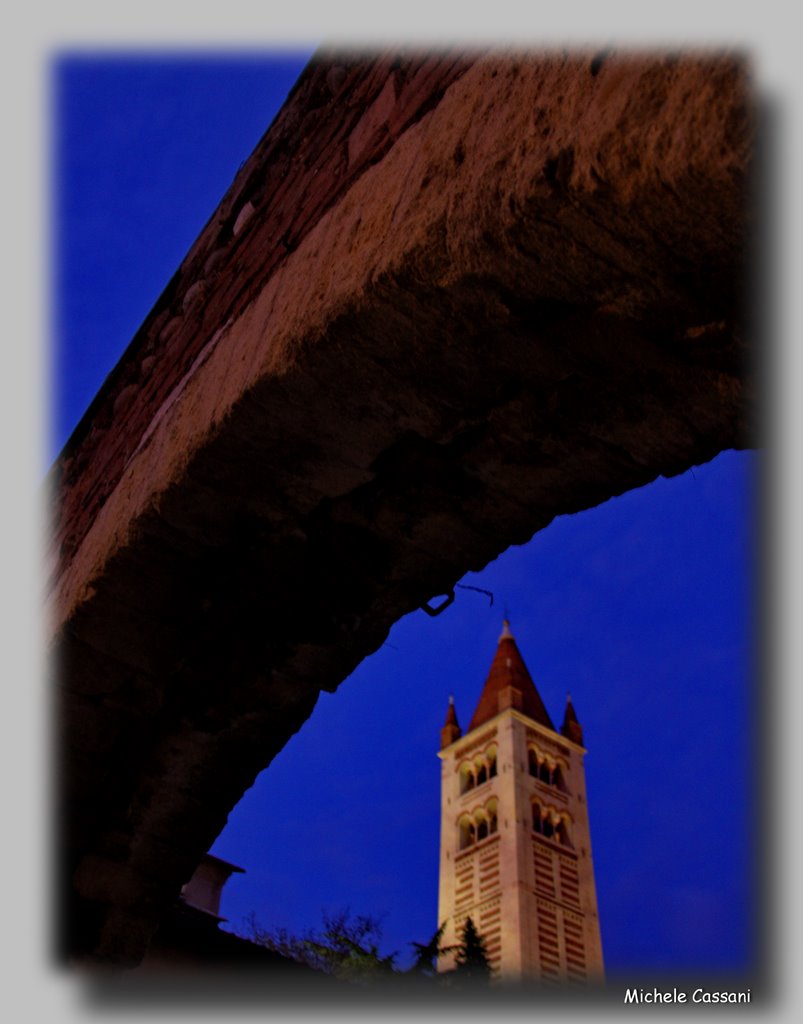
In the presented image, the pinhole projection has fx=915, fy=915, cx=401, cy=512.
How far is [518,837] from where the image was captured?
99.2 ft

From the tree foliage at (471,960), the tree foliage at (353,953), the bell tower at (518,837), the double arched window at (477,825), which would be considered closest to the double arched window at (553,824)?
the bell tower at (518,837)

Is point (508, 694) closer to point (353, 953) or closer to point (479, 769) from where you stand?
point (479, 769)

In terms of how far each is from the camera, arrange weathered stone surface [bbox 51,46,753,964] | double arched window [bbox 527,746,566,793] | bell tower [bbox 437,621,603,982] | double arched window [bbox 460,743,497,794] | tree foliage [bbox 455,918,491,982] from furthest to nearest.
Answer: double arched window [bbox 527,746,566,793] → double arched window [bbox 460,743,497,794] → bell tower [bbox 437,621,603,982] → tree foliage [bbox 455,918,491,982] → weathered stone surface [bbox 51,46,753,964]

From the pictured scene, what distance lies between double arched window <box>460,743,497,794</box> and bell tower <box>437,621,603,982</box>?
4cm

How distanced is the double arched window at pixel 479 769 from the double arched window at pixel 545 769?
1315 mm

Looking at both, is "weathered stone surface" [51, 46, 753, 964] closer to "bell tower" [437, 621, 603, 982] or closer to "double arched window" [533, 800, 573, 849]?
"bell tower" [437, 621, 603, 982]

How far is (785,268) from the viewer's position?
1.12 meters

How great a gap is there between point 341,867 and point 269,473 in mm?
97634

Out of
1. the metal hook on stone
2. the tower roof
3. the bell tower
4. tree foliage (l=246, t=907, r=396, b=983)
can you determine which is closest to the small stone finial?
the bell tower

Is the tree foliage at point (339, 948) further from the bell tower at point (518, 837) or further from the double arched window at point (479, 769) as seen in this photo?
the double arched window at point (479, 769)

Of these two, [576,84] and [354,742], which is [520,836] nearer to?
[576,84]

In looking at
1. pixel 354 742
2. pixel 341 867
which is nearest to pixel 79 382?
pixel 341 867

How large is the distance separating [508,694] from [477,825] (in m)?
4.93

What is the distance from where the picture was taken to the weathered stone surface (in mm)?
1254
